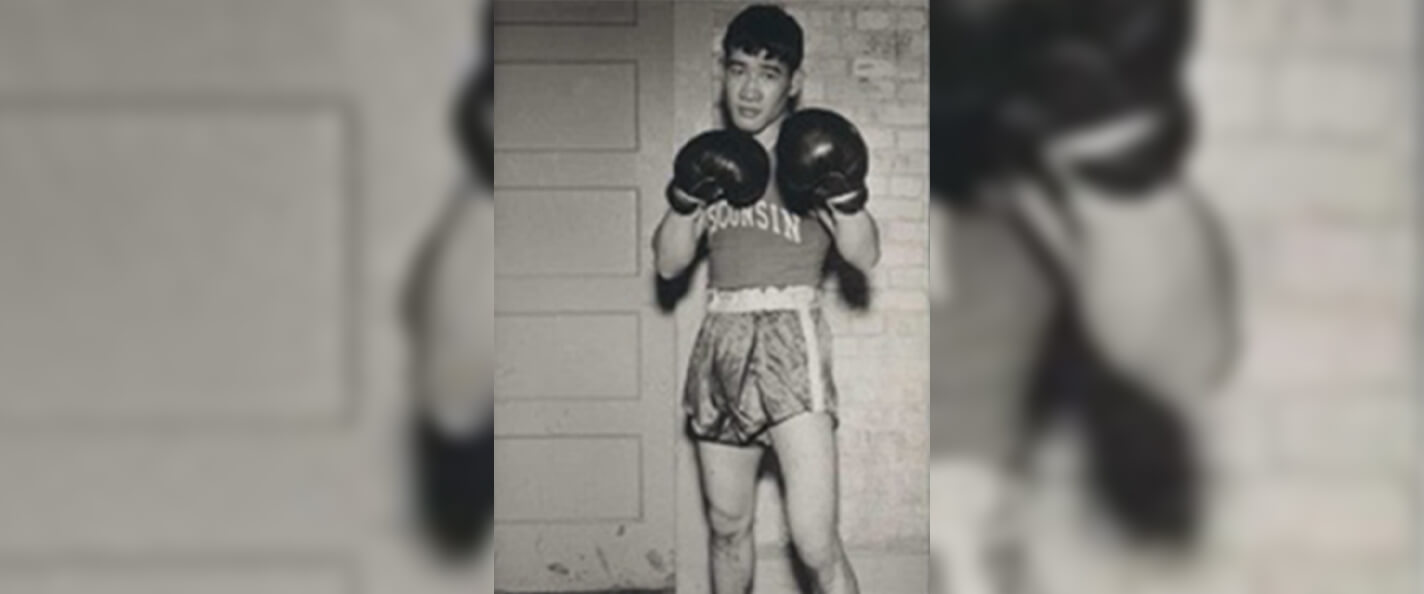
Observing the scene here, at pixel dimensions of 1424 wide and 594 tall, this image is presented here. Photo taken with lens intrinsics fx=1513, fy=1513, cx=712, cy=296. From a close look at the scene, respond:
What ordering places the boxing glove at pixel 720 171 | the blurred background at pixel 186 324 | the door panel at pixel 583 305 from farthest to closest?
1. the door panel at pixel 583 305
2. the boxing glove at pixel 720 171
3. the blurred background at pixel 186 324

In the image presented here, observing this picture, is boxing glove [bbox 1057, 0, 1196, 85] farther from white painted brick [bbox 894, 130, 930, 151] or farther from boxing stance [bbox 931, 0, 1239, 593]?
white painted brick [bbox 894, 130, 930, 151]

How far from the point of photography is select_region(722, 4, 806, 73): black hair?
2.54 m

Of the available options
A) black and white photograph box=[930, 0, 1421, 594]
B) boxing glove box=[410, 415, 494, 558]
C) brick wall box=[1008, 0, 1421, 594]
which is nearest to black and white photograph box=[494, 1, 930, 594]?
black and white photograph box=[930, 0, 1421, 594]

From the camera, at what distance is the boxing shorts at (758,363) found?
2.46 meters

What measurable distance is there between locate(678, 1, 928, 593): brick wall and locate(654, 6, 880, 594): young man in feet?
0.15

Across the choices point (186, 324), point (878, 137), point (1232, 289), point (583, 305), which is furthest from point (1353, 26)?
point (583, 305)

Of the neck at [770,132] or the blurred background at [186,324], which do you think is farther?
the neck at [770,132]

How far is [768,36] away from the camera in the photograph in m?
2.54

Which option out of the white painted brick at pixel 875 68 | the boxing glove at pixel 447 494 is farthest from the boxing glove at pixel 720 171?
the boxing glove at pixel 447 494

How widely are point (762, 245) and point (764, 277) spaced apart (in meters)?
0.05

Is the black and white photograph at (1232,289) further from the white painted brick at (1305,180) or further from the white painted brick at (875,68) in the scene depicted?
the white painted brick at (875,68)

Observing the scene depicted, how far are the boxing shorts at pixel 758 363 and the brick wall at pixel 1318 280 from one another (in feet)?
4.73

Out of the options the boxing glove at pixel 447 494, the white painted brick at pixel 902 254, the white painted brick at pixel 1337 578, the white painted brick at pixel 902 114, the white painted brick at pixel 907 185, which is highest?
the white painted brick at pixel 902 114

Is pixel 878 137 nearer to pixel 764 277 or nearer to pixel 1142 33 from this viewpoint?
pixel 764 277
